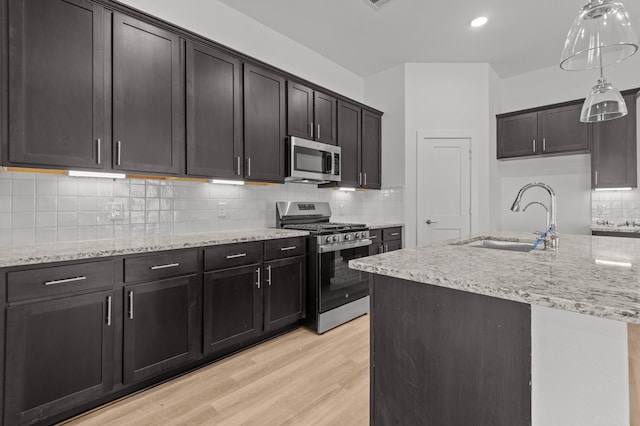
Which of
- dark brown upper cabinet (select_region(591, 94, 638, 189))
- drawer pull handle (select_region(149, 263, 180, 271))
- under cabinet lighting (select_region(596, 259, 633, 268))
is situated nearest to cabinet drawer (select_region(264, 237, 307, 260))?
drawer pull handle (select_region(149, 263, 180, 271))

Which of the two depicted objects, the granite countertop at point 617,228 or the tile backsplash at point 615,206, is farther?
the tile backsplash at point 615,206

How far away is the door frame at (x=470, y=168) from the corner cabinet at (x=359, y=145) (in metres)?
0.46

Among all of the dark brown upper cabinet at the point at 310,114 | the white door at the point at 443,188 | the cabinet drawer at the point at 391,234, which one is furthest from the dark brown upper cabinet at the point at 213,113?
the white door at the point at 443,188

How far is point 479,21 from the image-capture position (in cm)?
322

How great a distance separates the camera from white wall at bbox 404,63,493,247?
4074 mm

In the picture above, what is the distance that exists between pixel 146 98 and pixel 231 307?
5.23ft

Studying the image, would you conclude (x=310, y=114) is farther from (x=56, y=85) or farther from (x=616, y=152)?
(x=616, y=152)

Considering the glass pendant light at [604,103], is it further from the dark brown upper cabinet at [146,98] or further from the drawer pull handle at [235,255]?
the dark brown upper cabinet at [146,98]

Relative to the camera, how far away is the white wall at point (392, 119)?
418 centimetres

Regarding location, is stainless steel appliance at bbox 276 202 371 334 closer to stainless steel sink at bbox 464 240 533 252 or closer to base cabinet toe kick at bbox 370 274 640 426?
stainless steel sink at bbox 464 240 533 252

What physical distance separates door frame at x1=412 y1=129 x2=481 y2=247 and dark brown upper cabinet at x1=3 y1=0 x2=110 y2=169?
339 cm

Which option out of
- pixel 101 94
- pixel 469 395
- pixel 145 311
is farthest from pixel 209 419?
pixel 101 94

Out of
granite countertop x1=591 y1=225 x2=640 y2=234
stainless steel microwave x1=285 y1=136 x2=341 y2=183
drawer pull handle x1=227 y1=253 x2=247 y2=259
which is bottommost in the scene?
drawer pull handle x1=227 y1=253 x2=247 y2=259

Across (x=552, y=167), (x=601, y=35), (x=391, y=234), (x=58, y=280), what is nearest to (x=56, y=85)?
(x=58, y=280)
